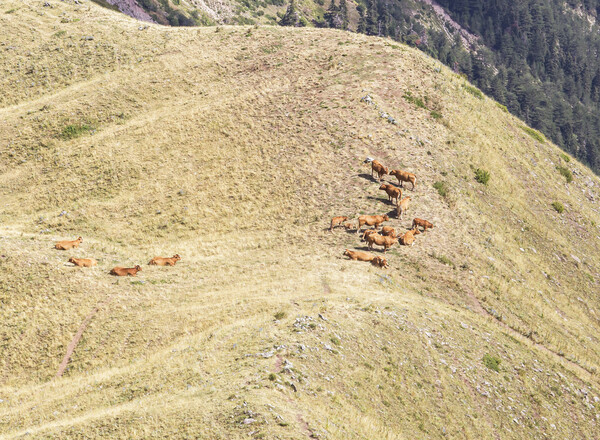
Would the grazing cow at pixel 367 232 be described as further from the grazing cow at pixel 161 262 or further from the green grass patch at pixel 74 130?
the green grass patch at pixel 74 130

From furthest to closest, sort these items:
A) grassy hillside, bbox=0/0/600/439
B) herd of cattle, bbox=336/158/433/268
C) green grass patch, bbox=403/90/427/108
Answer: green grass patch, bbox=403/90/427/108, herd of cattle, bbox=336/158/433/268, grassy hillside, bbox=0/0/600/439

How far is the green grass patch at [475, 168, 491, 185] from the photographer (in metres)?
42.8

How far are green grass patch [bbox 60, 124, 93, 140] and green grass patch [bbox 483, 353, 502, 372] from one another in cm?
Result: 4017

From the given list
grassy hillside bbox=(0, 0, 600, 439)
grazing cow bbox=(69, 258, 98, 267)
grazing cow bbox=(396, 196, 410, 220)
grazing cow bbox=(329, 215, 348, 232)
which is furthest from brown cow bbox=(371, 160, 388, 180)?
grazing cow bbox=(69, 258, 98, 267)

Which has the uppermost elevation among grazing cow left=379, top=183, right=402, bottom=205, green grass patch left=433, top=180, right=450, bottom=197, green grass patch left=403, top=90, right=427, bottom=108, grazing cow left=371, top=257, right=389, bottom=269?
green grass patch left=403, top=90, right=427, bottom=108

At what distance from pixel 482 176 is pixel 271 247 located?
68.0ft

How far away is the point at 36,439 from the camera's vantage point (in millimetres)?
17094

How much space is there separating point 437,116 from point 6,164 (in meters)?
40.3

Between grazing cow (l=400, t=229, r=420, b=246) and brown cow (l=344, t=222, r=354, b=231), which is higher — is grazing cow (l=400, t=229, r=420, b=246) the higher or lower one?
the higher one

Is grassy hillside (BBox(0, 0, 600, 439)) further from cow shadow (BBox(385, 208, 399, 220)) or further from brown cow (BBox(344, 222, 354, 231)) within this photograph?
cow shadow (BBox(385, 208, 399, 220))

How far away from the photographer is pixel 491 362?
80.0 feet

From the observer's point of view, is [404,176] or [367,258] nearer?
[367,258]

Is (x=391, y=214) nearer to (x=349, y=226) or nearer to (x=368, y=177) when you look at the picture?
(x=349, y=226)

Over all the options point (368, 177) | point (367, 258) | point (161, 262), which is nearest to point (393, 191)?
point (368, 177)
